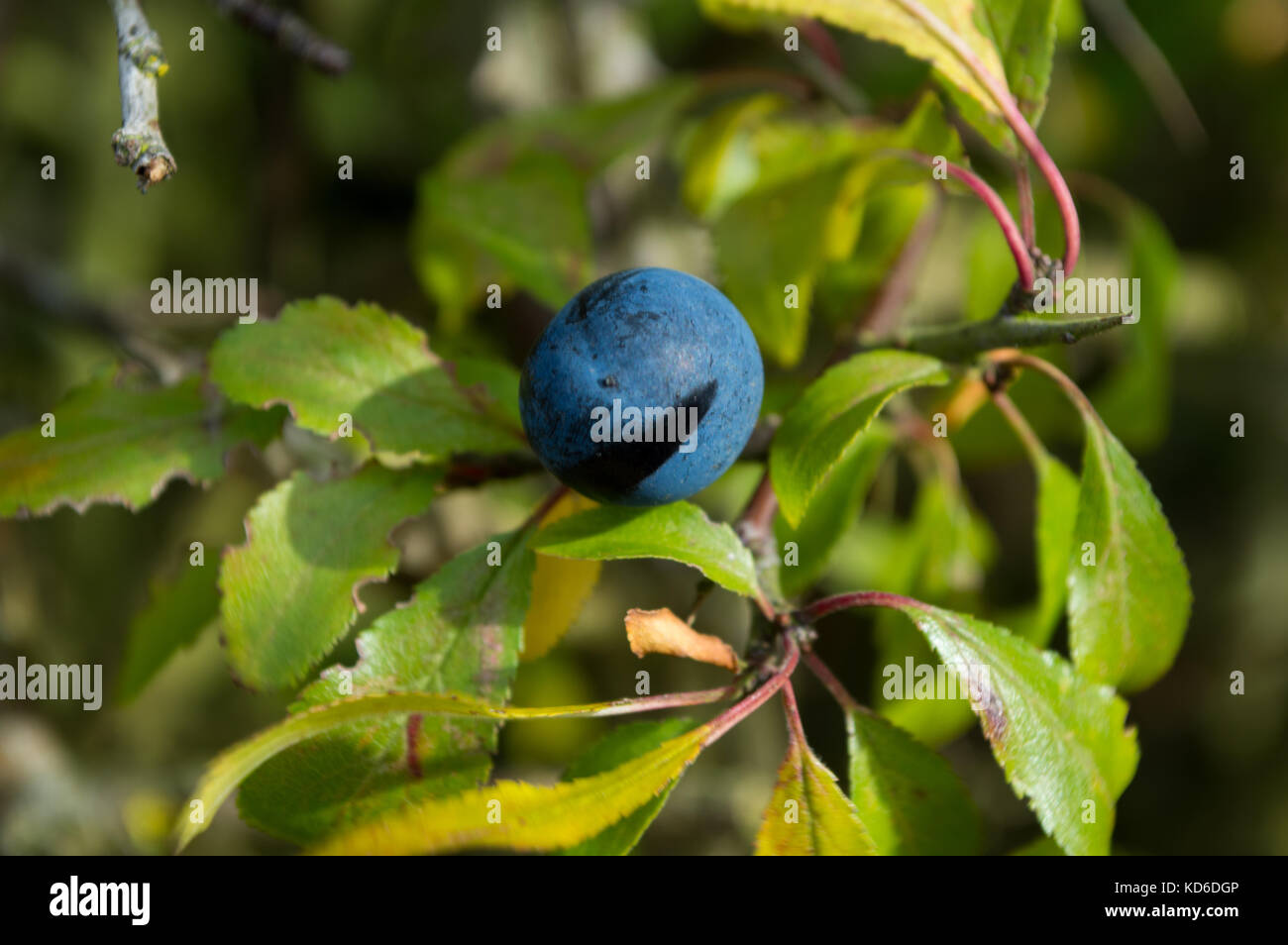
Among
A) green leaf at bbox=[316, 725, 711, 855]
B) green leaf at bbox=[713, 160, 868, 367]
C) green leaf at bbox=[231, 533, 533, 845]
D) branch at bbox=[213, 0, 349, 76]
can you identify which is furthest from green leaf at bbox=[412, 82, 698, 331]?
green leaf at bbox=[316, 725, 711, 855]

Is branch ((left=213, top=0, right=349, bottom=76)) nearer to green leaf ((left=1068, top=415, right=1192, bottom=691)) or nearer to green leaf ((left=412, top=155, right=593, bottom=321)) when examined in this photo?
green leaf ((left=412, top=155, right=593, bottom=321))

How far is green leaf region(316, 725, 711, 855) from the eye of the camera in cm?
47

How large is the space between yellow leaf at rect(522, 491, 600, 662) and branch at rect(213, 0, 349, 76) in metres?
0.33

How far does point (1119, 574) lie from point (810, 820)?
29 centimetres

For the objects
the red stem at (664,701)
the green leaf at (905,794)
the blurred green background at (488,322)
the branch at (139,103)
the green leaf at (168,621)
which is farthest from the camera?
the blurred green background at (488,322)

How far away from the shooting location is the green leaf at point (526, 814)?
1.53 feet

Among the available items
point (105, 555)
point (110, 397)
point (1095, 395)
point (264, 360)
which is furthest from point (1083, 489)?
point (105, 555)

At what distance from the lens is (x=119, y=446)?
2.28 feet

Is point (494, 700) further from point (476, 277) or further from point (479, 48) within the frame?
point (479, 48)

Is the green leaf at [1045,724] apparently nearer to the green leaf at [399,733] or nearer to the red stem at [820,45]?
the green leaf at [399,733]

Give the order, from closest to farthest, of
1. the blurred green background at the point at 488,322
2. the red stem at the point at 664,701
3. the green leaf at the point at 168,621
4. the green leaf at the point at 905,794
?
the red stem at the point at 664,701 < the green leaf at the point at 905,794 < the green leaf at the point at 168,621 < the blurred green background at the point at 488,322

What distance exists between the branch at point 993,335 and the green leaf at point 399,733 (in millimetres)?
331

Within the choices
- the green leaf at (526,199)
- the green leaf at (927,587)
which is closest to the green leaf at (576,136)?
the green leaf at (526,199)

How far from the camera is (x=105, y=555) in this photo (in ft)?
4.47
